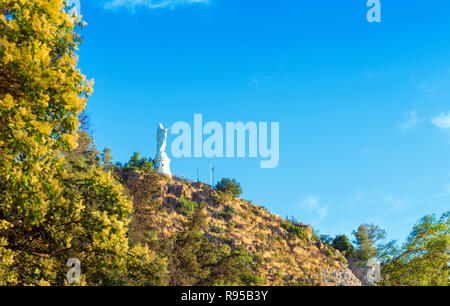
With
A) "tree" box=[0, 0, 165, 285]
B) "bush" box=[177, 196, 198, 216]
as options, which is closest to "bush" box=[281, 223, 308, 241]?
"bush" box=[177, 196, 198, 216]

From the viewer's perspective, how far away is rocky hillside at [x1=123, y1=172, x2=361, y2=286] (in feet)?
160

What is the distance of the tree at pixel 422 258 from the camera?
14.9 metres

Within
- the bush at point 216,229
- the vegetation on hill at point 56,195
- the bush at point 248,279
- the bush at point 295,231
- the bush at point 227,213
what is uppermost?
the bush at point 227,213

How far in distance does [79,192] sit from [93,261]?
208 centimetres

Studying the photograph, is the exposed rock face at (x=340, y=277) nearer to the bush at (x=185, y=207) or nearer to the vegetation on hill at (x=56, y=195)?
the bush at (x=185, y=207)

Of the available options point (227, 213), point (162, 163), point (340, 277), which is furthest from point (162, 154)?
point (340, 277)

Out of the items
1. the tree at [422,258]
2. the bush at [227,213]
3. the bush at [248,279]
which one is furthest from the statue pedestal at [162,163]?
the tree at [422,258]

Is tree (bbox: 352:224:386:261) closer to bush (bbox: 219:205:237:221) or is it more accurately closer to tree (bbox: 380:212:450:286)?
bush (bbox: 219:205:237:221)

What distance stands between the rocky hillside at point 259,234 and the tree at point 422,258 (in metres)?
28.8

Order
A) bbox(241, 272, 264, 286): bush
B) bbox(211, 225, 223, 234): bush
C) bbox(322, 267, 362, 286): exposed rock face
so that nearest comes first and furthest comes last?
bbox(241, 272, 264, 286): bush
bbox(322, 267, 362, 286): exposed rock face
bbox(211, 225, 223, 234): bush

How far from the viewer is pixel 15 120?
8.88m

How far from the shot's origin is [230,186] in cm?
6706

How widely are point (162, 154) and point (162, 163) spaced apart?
4.61ft
